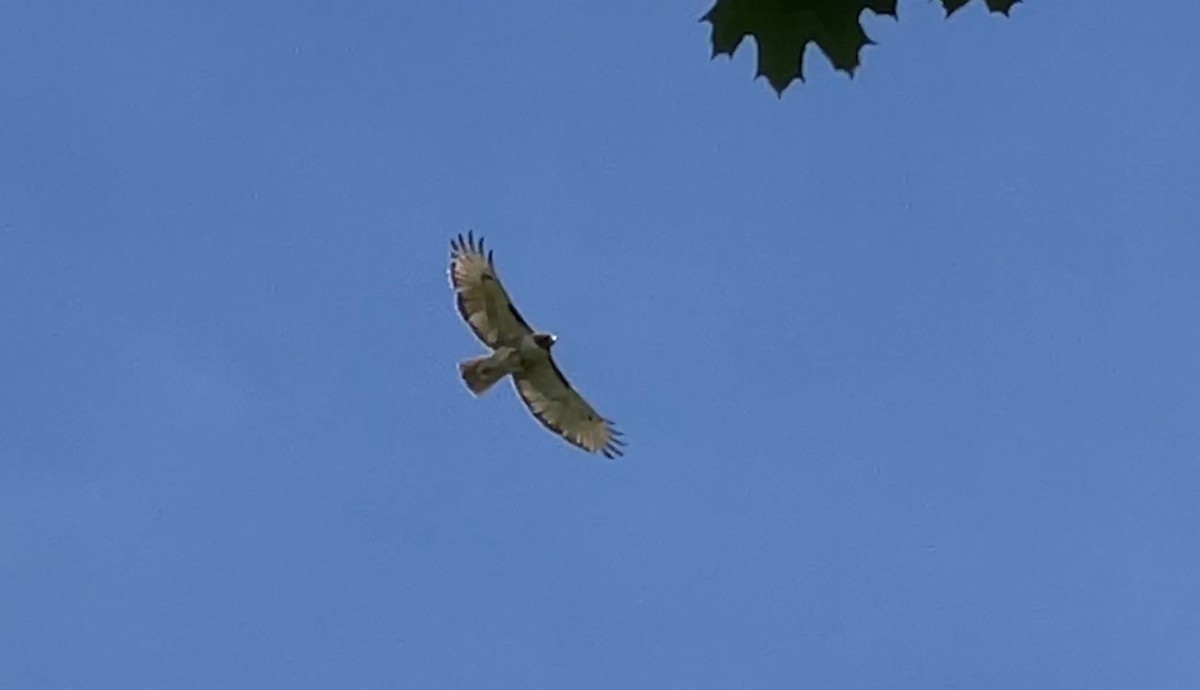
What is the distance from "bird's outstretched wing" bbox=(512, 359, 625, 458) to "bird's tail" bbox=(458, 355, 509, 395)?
17.6 inches

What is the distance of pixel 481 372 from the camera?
67.1 ft

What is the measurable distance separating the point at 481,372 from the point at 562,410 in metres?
1.68

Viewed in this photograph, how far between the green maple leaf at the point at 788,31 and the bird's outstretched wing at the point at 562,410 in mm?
16052

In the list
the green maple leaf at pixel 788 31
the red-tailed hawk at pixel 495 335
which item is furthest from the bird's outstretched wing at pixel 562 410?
the green maple leaf at pixel 788 31

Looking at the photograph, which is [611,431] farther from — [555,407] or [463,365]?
[463,365]

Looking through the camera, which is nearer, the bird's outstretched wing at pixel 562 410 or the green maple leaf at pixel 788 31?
the green maple leaf at pixel 788 31

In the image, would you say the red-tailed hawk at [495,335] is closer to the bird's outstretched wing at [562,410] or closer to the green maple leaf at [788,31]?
the bird's outstretched wing at [562,410]

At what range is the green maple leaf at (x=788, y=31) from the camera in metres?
4.82

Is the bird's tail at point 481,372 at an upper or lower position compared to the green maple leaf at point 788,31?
upper

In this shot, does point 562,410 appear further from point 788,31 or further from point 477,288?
point 788,31

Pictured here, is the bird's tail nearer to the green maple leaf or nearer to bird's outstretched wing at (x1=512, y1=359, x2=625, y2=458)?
bird's outstretched wing at (x1=512, y1=359, x2=625, y2=458)

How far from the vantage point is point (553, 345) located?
68.0 ft

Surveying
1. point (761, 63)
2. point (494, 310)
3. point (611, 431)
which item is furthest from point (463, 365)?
point (761, 63)

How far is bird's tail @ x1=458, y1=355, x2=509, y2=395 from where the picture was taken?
20281 mm
